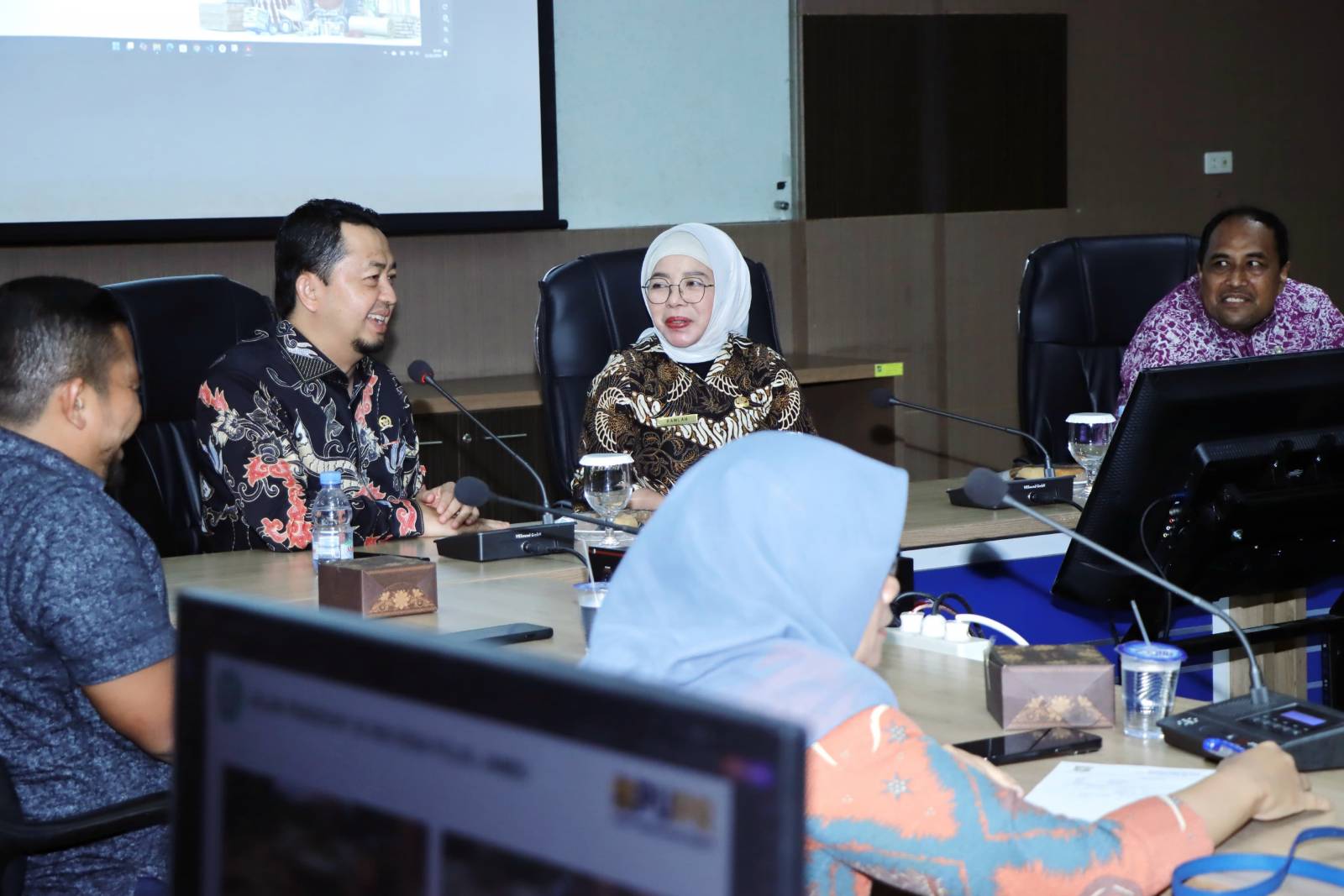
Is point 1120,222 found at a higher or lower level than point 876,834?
higher

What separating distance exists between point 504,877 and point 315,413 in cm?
226

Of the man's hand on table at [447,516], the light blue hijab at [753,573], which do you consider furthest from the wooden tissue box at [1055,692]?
the man's hand on table at [447,516]

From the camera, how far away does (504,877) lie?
1.57 feet

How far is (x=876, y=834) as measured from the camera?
1.06 meters

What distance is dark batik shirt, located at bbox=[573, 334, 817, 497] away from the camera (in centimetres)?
301

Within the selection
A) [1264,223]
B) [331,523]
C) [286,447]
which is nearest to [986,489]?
[331,523]

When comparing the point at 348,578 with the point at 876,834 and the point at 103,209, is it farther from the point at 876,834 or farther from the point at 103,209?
the point at 103,209

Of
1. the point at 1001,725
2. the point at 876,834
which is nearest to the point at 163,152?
the point at 1001,725

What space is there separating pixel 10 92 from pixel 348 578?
2.29 m

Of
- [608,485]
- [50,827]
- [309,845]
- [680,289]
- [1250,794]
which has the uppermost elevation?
[680,289]

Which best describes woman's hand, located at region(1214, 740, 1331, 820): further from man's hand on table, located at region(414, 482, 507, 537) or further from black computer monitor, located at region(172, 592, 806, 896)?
man's hand on table, located at region(414, 482, 507, 537)

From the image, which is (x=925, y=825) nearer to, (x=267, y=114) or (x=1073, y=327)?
(x=1073, y=327)

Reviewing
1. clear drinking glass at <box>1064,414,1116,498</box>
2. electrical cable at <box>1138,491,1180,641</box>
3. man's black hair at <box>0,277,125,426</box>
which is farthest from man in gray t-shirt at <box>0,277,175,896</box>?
clear drinking glass at <box>1064,414,1116,498</box>

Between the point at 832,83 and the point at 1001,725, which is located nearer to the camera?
the point at 1001,725
